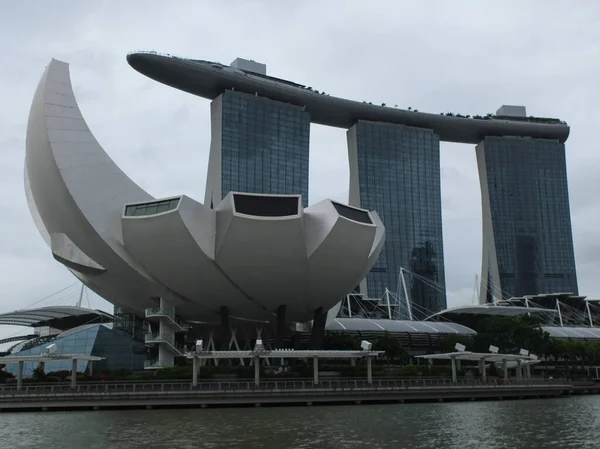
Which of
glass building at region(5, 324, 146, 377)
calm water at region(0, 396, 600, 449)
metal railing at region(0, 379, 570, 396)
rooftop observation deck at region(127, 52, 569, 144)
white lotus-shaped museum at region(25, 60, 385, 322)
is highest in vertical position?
rooftop observation deck at region(127, 52, 569, 144)

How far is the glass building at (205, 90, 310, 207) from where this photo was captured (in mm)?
109375

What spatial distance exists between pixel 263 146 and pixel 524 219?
53.1 metres

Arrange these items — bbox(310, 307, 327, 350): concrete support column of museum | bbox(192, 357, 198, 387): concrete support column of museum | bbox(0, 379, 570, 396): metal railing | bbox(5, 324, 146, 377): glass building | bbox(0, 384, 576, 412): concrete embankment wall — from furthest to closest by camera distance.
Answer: bbox(310, 307, 327, 350): concrete support column of museum
bbox(5, 324, 146, 377): glass building
bbox(192, 357, 198, 387): concrete support column of museum
bbox(0, 379, 570, 396): metal railing
bbox(0, 384, 576, 412): concrete embankment wall

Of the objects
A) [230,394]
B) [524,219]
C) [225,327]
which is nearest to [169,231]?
[225,327]

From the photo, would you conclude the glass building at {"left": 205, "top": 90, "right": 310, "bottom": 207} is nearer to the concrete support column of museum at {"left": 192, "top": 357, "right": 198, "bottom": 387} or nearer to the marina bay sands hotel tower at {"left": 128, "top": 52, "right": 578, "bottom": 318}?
the marina bay sands hotel tower at {"left": 128, "top": 52, "right": 578, "bottom": 318}

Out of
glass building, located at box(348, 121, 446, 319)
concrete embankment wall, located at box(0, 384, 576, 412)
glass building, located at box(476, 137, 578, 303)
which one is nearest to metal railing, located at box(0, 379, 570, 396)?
concrete embankment wall, located at box(0, 384, 576, 412)

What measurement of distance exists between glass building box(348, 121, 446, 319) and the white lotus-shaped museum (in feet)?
205

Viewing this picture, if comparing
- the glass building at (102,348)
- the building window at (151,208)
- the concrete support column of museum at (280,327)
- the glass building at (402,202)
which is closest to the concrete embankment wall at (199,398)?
the building window at (151,208)

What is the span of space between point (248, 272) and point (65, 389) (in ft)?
55.6

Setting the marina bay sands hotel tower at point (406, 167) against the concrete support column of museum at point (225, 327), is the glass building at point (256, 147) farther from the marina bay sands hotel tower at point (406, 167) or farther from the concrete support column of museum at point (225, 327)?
the concrete support column of museum at point (225, 327)

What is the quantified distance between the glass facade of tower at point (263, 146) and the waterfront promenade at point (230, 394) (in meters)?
62.9

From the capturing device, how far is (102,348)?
202ft

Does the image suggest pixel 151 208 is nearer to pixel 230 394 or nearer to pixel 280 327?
pixel 280 327

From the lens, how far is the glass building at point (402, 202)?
4796 inches
